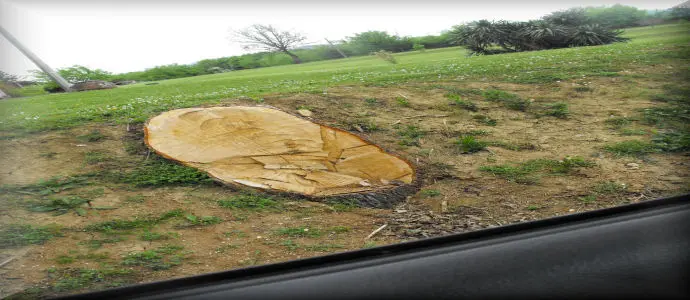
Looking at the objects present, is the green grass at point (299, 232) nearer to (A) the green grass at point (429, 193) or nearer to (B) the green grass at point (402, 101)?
(A) the green grass at point (429, 193)

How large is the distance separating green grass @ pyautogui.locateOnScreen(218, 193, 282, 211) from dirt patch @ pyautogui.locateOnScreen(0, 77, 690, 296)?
2 cm

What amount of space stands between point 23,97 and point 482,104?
253cm

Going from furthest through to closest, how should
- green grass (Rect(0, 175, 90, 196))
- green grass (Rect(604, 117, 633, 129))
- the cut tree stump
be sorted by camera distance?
green grass (Rect(604, 117, 633, 129)) → the cut tree stump → green grass (Rect(0, 175, 90, 196))

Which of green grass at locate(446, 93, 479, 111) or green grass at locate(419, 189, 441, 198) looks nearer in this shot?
green grass at locate(419, 189, 441, 198)

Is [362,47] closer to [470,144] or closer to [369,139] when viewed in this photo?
[369,139]

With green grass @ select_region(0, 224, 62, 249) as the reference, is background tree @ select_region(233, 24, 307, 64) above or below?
above

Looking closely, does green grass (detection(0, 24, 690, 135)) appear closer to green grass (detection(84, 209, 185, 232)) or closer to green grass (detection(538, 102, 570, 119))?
green grass (detection(538, 102, 570, 119))

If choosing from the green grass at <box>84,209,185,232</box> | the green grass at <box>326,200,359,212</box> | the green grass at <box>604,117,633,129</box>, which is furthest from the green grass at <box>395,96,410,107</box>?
the green grass at <box>84,209,185,232</box>

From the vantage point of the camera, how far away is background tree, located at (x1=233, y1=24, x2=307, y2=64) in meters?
2.42

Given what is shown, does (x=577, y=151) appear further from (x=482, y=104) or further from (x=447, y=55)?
(x=447, y=55)

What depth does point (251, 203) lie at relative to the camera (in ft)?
7.34

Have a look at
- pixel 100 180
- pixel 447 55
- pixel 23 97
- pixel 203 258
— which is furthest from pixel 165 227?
pixel 447 55

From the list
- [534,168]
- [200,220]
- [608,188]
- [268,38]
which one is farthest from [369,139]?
[608,188]

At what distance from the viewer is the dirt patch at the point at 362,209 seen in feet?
6.26
